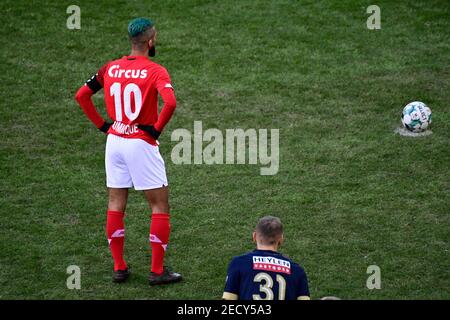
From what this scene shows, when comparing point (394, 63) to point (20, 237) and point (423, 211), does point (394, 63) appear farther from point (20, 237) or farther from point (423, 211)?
point (20, 237)

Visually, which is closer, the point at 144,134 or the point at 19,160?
the point at 144,134

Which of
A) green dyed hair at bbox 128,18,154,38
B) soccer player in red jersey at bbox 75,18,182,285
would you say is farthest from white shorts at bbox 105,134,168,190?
green dyed hair at bbox 128,18,154,38

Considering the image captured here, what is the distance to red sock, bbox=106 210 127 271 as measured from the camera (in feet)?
26.1

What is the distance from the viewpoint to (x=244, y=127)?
452 inches

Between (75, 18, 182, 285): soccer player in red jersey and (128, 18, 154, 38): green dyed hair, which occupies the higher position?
(128, 18, 154, 38): green dyed hair

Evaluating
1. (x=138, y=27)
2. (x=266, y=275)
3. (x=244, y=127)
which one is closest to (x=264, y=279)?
(x=266, y=275)

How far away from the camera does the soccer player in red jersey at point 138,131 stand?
7629 millimetres

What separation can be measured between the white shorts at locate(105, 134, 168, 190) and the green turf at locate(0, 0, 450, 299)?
104 centimetres

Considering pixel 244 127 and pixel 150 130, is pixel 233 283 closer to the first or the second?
pixel 150 130

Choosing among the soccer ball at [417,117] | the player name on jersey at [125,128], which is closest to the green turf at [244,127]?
the soccer ball at [417,117]

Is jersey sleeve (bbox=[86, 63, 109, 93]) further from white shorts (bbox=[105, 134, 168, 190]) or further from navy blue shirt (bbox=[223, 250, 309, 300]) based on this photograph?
navy blue shirt (bbox=[223, 250, 309, 300])

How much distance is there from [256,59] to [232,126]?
83.3 inches
